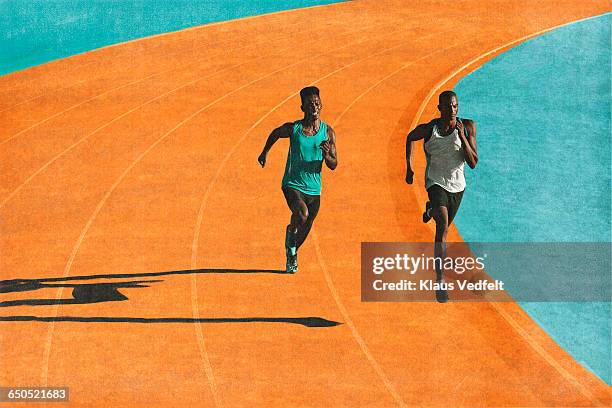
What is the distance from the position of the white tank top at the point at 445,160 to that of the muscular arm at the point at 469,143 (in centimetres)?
6

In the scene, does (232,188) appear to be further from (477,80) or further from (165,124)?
(477,80)

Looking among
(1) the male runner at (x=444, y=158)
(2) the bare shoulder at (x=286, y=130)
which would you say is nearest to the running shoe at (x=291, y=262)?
(2) the bare shoulder at (x=286, y=130)

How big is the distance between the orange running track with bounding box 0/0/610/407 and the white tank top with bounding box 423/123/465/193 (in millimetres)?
1253

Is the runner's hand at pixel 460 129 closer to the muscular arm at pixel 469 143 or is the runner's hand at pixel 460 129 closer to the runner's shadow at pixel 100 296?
the muscular arm at pixel 469 143

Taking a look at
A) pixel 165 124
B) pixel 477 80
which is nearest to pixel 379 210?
pixel 165 124

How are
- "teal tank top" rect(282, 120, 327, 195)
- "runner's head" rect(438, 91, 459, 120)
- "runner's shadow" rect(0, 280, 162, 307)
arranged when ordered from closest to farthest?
1. "runner's head" rect(438, 91, 459, 120)
2. "teal tank top" rect(282, 120, 327, 195)
3. "runner's shadow" rect(0, 280, 162, 307)

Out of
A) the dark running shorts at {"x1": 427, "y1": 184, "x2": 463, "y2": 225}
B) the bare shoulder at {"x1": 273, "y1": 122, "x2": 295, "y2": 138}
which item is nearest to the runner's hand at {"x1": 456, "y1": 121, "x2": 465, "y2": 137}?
the dark running shorts at {"x1": 427, "y1": 184, "x2": 463, "y2": 225}

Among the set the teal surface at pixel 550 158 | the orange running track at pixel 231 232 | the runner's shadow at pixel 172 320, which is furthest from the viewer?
the teal surface at pixel 550 158

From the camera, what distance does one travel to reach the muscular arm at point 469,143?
365 inches

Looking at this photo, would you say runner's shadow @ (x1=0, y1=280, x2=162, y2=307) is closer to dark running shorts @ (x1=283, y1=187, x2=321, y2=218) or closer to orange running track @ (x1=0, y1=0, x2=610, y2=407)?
orange running track @ (x1=0, y1=0, x2=610, y2=407)

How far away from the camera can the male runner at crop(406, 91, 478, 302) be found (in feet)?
30.7

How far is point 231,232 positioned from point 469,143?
11.3ft

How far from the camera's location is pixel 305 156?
32.5ft

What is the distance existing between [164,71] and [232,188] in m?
5.86
